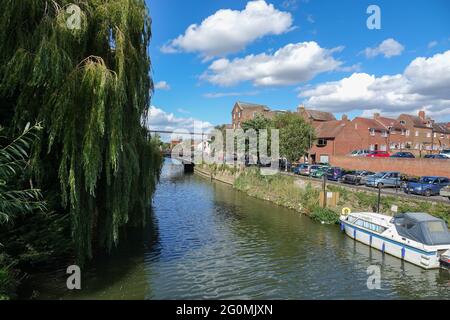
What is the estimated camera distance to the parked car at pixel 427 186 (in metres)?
24.0

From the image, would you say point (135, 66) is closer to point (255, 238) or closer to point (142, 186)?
A: point (142, 186)

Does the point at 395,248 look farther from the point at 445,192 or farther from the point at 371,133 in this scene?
the point at 371,133

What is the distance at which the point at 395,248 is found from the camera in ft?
52.6

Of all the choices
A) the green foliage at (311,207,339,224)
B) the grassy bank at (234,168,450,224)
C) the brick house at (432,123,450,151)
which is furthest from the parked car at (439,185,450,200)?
the brick house at (432,123,450,151)

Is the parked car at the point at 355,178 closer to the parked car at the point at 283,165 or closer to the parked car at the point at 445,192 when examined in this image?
the parked car at the point at 445,192

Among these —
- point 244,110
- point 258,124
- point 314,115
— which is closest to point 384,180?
point 258,124

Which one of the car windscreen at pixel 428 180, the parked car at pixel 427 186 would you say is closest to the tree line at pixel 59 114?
the parked car at pixel 427 186

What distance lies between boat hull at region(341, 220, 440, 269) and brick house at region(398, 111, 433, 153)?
47.7 meters

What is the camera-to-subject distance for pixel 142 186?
639 inches

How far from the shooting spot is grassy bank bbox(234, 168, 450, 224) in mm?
20438

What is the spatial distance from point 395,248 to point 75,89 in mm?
15323

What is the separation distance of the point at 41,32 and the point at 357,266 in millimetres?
15032

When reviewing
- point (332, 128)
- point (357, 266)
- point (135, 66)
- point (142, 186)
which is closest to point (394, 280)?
point (357, 266)

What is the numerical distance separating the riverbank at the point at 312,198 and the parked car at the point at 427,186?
3452 millimetres
